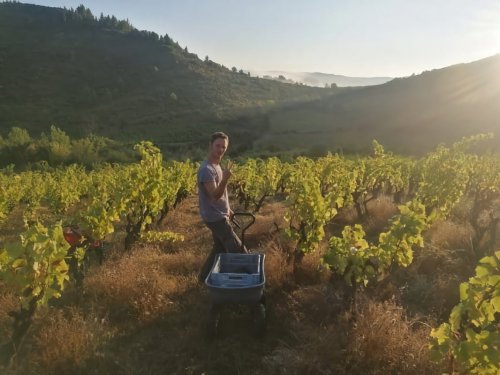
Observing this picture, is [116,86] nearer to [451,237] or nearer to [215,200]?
[451,237]

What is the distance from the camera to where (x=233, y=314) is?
461cm

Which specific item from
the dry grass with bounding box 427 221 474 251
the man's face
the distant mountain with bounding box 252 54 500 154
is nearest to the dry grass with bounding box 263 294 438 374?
the man's face

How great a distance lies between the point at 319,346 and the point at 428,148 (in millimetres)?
43927

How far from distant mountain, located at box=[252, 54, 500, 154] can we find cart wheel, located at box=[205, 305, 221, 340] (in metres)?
38.0

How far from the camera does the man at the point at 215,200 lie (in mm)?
4676

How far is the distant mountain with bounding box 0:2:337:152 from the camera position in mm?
64562

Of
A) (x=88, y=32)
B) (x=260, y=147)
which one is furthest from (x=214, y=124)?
(x=88, y=32)

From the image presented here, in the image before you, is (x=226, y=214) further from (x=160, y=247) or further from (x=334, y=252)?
(x=160, y=247)

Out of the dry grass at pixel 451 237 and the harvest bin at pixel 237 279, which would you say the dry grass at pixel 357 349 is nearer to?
the harvest bin at pixel 237 279

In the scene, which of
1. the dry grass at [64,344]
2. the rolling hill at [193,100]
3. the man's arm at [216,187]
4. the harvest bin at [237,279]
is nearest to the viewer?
the dry grass at [64,344]

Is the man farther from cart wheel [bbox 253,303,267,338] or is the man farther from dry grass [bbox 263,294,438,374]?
dry grass [bbox 263,294,438,374]

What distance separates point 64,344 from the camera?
3688 mm

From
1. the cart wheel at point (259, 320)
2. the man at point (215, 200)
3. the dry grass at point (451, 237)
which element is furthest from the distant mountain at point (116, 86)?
the cart wheel at point (259, 320)

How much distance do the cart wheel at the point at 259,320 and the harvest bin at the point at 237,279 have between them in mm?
112
